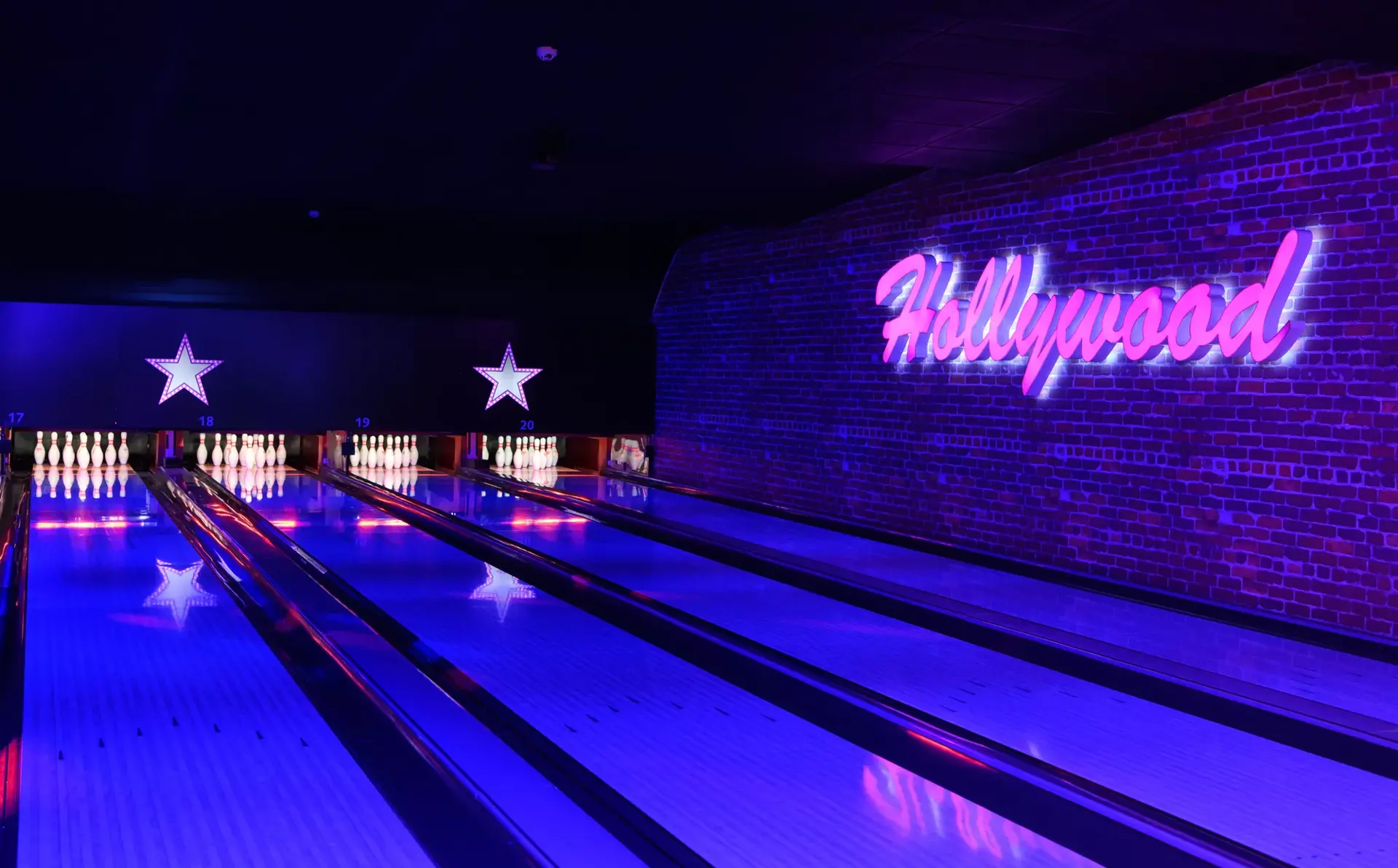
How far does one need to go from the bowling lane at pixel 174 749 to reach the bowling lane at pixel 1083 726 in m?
1.33

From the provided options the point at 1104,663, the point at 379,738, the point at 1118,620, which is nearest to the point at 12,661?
the point at 379,738

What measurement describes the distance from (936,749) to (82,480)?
20.2ft

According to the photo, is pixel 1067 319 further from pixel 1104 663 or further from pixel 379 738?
pixel 379 738

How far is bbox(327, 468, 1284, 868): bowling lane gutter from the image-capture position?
6.99 ft

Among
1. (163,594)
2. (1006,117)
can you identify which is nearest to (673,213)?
(1006,117)

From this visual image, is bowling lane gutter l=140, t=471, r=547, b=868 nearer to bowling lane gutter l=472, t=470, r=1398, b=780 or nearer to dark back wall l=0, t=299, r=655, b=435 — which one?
bowling lane gutter l=472, t=470, r=1398, b=780

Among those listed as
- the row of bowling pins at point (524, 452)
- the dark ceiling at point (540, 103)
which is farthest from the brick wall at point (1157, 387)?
the row of bowling pins at point (524, 452)

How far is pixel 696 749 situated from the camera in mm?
2656

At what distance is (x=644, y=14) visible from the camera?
11.5 ft

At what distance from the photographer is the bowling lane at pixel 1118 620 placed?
327 centimetres

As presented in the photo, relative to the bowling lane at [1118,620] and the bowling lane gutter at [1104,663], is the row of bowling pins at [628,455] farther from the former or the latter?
the bowling lane gutter at [1104,663]

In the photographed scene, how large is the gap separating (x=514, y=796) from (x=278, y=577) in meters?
2.41

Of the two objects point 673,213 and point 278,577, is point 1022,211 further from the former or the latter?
point 278,577

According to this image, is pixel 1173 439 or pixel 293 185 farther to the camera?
pixel 293 185
